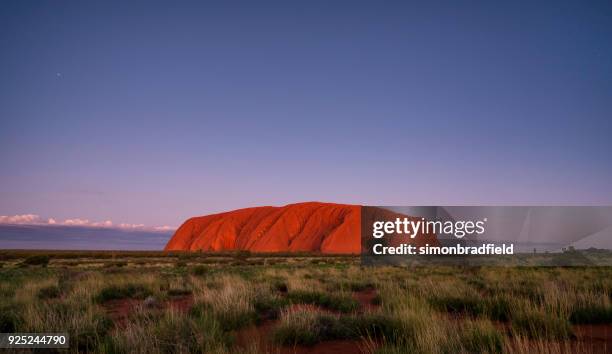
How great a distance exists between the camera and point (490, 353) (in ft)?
14.9

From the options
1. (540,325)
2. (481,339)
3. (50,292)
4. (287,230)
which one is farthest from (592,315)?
(287,230)

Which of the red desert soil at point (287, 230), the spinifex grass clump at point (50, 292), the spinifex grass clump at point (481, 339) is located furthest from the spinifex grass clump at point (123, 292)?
the red desert soil at point (287, 230)

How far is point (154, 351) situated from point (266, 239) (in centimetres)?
8388

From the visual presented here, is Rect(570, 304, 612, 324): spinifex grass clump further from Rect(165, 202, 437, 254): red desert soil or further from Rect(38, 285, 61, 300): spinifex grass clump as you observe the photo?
Rect(165, 202, 437, 254): red desert soil

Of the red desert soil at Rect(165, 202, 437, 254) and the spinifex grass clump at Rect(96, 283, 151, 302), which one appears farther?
the red desert soil at Rect(165, 202, 437, 254)

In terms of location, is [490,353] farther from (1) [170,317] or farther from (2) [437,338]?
(1) [170,317]

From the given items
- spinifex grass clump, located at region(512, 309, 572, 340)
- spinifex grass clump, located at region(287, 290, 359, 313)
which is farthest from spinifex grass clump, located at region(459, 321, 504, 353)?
spinifex grass clump, located at region(287, 290, 359, 313)

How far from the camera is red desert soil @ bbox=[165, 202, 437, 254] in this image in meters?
80.9

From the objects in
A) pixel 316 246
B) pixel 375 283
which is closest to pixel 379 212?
pixel 316 246

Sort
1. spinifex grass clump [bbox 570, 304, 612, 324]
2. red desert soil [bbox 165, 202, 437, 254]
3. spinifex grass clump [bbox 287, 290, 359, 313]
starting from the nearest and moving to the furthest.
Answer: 1. spinifex grass clump [bbox 570, 304, 612, 324]
2. spinifex grass clump [bbox 287, 290, 359, 313]
3. red desert soil [bbox 165, 202, 437, 254]

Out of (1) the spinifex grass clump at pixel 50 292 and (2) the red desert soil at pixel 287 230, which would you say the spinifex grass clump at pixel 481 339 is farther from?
(2) the red desert soil at pixel 287 230

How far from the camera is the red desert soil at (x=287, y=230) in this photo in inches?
3187

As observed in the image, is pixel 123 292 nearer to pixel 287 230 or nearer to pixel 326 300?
pixel 326 300

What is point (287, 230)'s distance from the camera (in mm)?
89062
